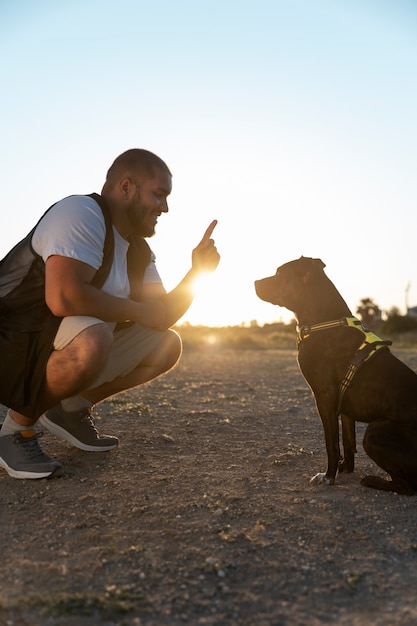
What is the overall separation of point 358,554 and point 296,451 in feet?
6.52

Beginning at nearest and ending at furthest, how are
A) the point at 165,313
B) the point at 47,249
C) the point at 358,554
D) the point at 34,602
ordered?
the point at 34,602, the point at 358,554, the point at 47,249, the point at 165,313

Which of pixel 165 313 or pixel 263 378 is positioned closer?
pixel 165 313

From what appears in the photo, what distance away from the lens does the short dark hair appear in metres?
4.12

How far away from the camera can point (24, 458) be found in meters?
3.87

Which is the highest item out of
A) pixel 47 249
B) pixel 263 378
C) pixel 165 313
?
pixel 47 249

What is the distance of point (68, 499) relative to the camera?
11.4 ft

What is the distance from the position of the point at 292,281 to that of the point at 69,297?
1842 millimetres

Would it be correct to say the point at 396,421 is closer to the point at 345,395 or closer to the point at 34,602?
the point at 345,395

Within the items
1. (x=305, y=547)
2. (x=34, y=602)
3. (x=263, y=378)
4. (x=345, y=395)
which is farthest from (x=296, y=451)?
(x=263, y=378)

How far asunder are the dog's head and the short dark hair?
130cm

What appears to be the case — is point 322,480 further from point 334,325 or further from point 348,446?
point 334,325

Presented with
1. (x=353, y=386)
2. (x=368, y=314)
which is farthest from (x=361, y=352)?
(x=368, y=314)

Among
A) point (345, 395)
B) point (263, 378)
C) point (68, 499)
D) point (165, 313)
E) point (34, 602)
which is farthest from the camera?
point (263, 378)

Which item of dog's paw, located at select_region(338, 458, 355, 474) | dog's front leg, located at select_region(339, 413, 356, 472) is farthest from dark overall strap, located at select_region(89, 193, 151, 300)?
dog's paw, located at select_region(338, 458, 355, 474)
